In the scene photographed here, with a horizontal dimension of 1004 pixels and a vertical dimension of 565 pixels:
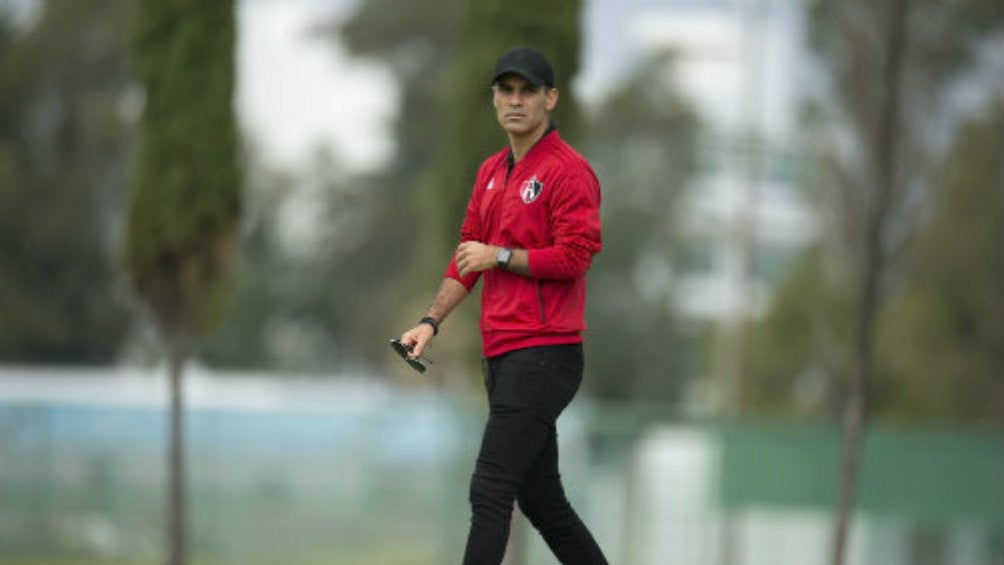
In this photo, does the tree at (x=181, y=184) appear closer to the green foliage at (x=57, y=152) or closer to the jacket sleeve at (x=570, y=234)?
the jacket sleeve at (x=570, y=234)

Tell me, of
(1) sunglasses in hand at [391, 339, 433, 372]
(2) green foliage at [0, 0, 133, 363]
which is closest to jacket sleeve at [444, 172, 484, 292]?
(1) sunglasses in hand at [391, 339, 433, 372]

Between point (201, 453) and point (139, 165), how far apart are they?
4681mm

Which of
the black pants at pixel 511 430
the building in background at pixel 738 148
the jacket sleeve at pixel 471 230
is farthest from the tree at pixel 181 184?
the building in background at pixel 738 148

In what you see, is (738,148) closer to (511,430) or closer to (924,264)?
(924,264)

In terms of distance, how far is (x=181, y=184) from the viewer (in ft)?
35.3

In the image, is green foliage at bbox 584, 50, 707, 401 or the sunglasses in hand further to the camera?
green foliage at bbox 584, 50, 707, 401

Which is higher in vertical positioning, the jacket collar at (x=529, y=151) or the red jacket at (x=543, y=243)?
the jacket collar at (x=529, y=151)

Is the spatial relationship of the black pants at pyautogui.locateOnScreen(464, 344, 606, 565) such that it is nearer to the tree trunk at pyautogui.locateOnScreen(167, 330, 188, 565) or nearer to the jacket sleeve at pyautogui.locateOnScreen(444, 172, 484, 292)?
the jacket sleeve at pyautogui.locateOnScreen(444, 172, 484, 292)

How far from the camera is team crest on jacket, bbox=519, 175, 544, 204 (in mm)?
4570

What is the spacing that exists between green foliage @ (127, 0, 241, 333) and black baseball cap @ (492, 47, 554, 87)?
253 inches

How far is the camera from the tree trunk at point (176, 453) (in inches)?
428

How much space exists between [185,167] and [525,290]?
660 centimetres

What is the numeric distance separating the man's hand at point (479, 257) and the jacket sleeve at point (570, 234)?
0.11 m

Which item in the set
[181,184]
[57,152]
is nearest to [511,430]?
[181,184]
